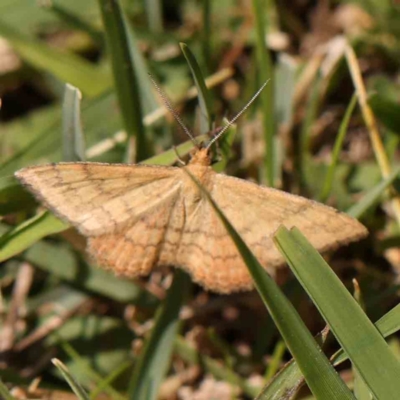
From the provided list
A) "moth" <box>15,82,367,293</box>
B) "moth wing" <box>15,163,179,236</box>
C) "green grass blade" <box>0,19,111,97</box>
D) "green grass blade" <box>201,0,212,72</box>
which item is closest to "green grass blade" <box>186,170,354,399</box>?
"moth" <box>15,82,367,293</box>

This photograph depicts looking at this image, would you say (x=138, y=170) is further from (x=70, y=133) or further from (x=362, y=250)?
(x=362, y=250)

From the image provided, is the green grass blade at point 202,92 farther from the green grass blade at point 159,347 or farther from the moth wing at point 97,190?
the green grass blade at point 159,347

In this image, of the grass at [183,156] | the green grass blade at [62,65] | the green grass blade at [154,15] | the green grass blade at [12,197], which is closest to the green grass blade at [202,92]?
the grass at [183,156]

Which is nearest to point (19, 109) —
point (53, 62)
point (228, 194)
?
point (53, 62)

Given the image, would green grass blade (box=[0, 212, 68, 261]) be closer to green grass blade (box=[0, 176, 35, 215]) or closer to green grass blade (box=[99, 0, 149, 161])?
green grass blade (box=[0, 176, 35, 215])

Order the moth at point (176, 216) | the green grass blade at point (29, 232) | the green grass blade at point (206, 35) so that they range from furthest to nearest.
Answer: the green grass blade at point (206, 35) < the green grass blade at point (29, 232) < the moth at point (176, 216)

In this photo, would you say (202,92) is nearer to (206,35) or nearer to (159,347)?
(206,35)

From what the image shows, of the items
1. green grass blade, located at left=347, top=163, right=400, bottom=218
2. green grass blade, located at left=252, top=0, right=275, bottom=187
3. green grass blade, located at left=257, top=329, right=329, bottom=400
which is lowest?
green grass blade, located at left=257, top=329, right=329, bottom=400
